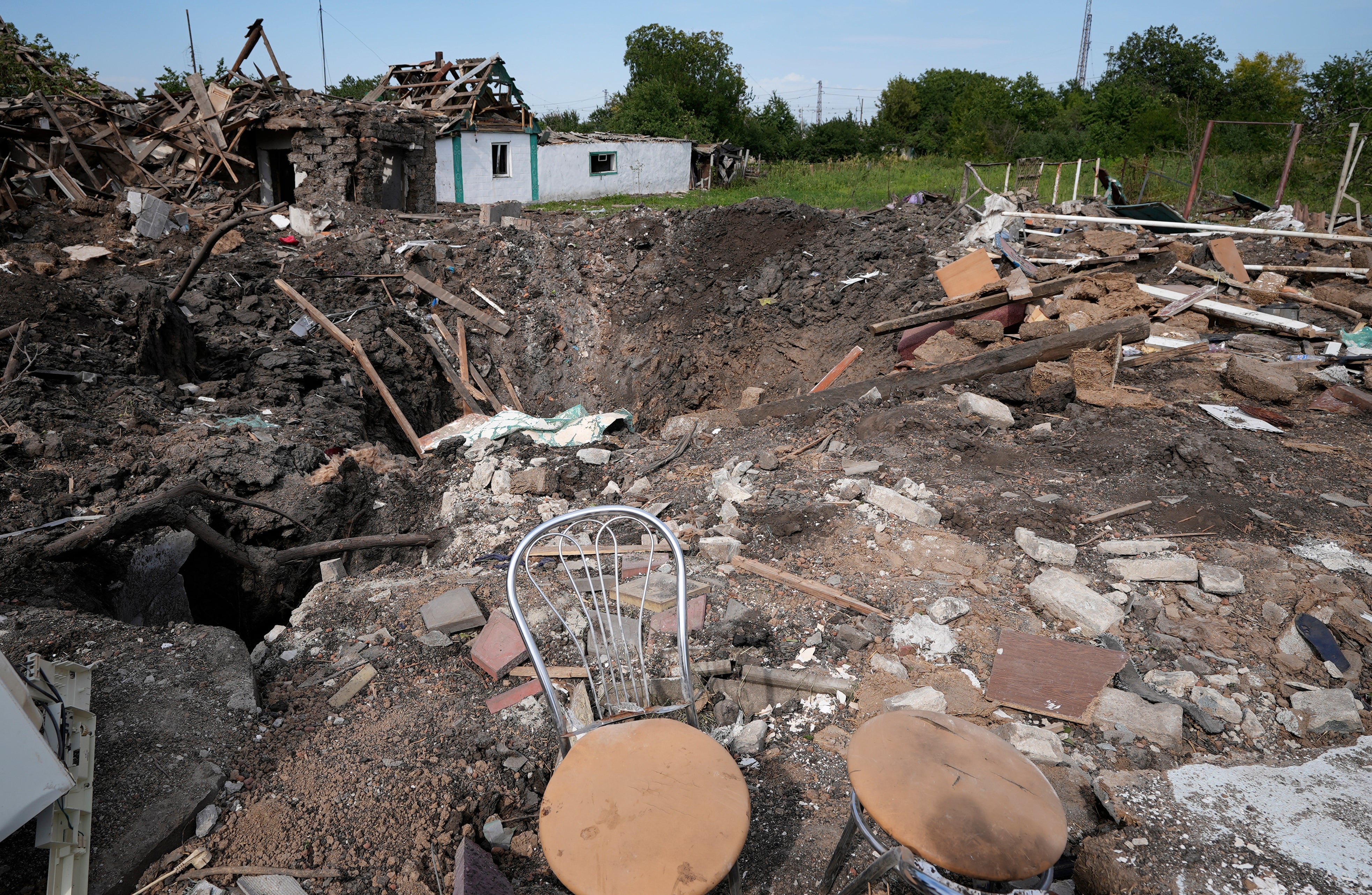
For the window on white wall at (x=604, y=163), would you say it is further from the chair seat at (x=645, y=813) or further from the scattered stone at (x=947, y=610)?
A: the chair seat at (x=645, y=813)

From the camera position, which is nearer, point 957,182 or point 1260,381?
point 1260,381

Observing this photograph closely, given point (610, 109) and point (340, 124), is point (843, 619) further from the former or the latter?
point (610, 109)

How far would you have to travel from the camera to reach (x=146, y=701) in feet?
7.16

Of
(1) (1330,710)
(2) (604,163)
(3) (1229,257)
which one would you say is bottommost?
(1) (1330,710)

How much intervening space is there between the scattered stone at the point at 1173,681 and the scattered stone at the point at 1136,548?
0.75 metres

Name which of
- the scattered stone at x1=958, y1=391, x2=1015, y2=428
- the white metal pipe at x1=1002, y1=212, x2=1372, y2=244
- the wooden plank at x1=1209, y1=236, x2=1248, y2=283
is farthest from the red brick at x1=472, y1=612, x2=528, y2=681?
the wooden plank at x1=1209, y1=236, x2=1248, y2=283

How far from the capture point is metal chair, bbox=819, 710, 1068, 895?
4.46 feet

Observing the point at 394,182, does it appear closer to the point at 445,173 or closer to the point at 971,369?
the point at 445,173

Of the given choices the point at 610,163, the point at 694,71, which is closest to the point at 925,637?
the point at 610,163

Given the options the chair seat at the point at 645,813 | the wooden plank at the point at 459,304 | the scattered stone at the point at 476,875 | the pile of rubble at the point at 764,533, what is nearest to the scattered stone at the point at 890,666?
the pile of rubble at the point at 764,533

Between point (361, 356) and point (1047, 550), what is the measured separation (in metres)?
6.58

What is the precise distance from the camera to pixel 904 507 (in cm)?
355

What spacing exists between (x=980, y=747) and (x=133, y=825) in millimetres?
2195

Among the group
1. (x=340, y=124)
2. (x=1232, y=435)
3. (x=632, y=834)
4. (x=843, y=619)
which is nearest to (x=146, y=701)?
(x=632, y=834)
